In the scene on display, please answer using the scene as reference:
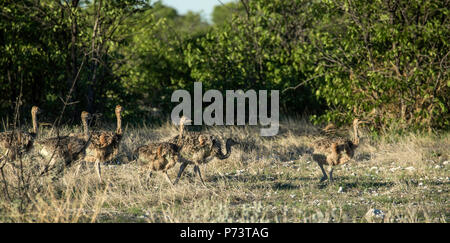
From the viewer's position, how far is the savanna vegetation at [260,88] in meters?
7.77

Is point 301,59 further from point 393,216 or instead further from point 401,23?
point 393,216

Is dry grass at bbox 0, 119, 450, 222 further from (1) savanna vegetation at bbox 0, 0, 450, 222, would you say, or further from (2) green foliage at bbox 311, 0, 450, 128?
(2) green foliage at bbox 311, 0, 450, 128

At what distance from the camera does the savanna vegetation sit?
25.5 feet

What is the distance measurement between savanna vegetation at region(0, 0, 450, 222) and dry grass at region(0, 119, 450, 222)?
0.04m

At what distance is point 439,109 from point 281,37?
5106 millimetres

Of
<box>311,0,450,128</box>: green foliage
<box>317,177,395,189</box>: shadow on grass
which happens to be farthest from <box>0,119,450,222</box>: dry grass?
<box>311,0,450,128</box>: green foliage

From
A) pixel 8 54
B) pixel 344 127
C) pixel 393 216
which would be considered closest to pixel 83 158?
pixel 393 216

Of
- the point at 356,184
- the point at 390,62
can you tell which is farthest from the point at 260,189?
the point at 390,62

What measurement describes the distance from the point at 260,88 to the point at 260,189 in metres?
7.33

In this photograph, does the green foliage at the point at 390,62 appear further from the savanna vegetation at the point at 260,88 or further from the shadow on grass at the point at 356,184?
the shadow on grass at the point at 356,184

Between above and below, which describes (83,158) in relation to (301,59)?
below

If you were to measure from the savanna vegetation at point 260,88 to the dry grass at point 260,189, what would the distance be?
38mm

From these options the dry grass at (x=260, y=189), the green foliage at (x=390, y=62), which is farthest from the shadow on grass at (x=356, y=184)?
the green foliage at (x=390, y=62)

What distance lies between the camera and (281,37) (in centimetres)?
1587
